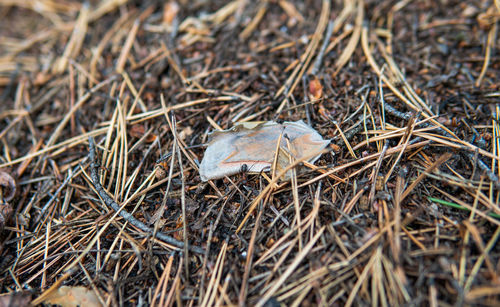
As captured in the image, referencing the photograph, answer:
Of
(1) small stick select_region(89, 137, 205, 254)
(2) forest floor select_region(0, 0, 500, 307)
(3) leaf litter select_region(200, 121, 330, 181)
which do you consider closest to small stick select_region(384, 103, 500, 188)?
(2) forest floor select_region(0, 0, 500, 307)

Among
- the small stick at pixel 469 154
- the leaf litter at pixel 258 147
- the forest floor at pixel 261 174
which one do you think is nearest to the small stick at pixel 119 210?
the forest floor at pixel 261 174

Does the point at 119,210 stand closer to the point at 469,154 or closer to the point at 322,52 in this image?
the point at 322,52

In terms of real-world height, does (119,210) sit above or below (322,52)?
below

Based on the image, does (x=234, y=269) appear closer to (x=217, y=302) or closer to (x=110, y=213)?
(x=217, y=302)

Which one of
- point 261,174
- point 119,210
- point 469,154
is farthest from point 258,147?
point 469,154

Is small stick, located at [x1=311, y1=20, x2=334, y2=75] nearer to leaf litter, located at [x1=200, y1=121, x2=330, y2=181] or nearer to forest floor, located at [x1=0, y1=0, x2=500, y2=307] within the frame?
forest floor, located at [x1=0, y1=0, x2=500, y2=307]

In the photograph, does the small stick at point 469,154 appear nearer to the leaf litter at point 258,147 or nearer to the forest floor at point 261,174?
the forest floor at point 261,174

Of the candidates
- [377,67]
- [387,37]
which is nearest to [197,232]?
[377,67]
